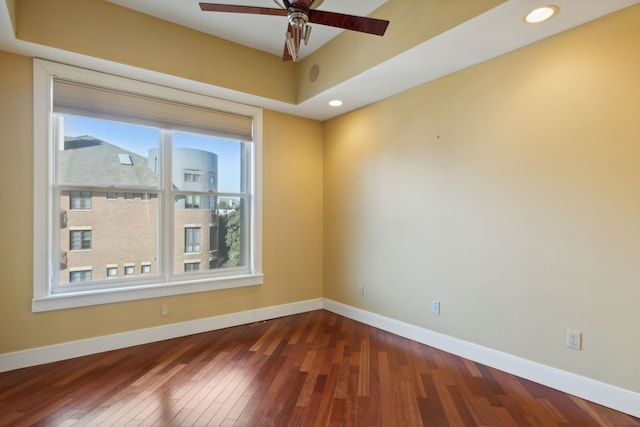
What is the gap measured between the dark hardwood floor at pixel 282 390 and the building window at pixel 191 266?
0.78 meters

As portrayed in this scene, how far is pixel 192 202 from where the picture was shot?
12.0ft

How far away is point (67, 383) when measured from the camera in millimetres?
2449

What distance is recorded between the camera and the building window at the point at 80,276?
2987 millimetres

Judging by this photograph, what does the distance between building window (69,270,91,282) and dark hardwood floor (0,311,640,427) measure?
70 centimetres

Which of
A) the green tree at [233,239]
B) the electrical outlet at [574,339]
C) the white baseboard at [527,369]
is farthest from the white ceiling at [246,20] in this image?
the white baseboard at [527,369]

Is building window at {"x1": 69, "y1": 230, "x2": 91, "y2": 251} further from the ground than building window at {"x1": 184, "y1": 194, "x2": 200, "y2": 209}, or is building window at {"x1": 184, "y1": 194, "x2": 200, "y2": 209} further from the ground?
building window at {"x1": 184, "y1": 194, "x2": 200, "y2": 209}

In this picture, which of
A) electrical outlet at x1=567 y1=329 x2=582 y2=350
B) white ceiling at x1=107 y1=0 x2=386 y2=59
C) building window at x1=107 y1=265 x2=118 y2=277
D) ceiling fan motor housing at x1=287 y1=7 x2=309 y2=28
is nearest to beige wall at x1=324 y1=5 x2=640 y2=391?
electrical outlet at x1=567 y1=329 x2=582 y2=350

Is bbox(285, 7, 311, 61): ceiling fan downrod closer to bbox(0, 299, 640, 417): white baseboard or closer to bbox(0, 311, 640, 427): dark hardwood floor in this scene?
bbox(0, 311, 640, 427): dark hardwood floor

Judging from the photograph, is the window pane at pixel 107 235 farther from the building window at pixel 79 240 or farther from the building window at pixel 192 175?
the building window at pixel 192 175

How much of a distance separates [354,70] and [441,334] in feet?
8.86

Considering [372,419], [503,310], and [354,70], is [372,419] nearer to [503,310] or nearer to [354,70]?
[503,310]

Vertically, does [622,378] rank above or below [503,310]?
below

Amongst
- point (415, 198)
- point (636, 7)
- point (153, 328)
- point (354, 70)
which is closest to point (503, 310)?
point (415, 198)

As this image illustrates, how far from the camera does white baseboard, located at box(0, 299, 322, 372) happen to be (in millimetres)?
2697
